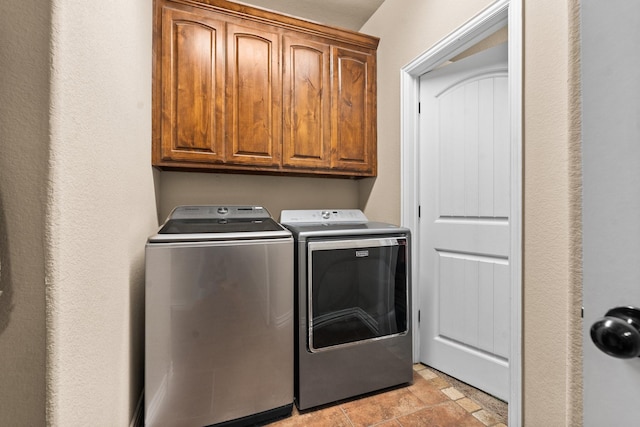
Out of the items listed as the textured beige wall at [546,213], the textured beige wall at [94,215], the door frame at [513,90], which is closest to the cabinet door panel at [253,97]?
the textured beige wall at [94,215]

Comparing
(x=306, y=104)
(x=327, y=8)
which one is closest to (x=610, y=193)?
(x=306, y=104)

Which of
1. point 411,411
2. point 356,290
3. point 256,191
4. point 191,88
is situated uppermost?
point 191,88

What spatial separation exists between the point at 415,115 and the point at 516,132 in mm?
874

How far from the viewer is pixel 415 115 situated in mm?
2076

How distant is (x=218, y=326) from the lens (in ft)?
4.63

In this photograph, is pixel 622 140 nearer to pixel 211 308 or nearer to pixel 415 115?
pixel 211 308

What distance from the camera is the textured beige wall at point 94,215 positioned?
688 mm

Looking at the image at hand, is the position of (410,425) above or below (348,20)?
below

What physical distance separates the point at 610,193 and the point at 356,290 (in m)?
1.43

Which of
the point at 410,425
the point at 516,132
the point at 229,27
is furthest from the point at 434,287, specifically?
the point at 229,27

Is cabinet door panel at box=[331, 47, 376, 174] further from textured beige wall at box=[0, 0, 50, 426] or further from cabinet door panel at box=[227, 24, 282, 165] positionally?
textured beige wall at box=[0, 0, 50, 426]

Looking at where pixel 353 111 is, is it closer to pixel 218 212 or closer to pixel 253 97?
pixel 253 97

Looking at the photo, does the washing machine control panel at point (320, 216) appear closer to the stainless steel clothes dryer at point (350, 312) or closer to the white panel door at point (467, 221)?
the stainless steel clothes dryer at point (350, 312)

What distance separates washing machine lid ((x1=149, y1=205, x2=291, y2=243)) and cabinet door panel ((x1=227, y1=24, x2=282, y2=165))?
1.22 ft
